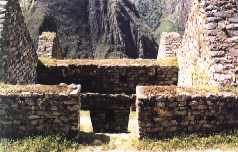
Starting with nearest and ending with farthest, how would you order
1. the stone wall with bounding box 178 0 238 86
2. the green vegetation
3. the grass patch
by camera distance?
the green vegetation
the stone wall with bounding box 178 0 238 86
the grass patch

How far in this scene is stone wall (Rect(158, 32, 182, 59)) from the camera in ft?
59.4

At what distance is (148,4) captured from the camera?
65.6 m

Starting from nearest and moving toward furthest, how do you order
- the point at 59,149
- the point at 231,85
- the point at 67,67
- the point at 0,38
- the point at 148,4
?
1. the point at 59,149
2. the point at 231,85
3. the point at 0,38
4. the point at 67,67
5. the point at 148,4

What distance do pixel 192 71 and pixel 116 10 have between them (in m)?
26.3

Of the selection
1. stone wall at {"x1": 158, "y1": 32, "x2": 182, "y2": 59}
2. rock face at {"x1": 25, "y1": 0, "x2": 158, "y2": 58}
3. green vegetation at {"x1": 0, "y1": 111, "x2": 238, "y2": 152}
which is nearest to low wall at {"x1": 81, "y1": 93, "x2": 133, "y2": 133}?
stone wall at {"x1": 158, "y1": 32, "x2": 182, "y2": 59}

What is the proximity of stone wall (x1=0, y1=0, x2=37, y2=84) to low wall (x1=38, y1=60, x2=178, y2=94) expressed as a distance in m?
0.67

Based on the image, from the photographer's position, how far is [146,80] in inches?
633

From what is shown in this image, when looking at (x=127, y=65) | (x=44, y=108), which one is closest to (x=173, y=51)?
(x=127, y=65)

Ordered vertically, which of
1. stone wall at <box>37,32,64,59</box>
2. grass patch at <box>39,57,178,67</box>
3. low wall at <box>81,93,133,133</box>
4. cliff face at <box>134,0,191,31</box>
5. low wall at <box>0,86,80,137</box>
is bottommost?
low wall at <box>81,93,133,133</box>

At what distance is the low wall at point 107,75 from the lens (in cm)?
1592

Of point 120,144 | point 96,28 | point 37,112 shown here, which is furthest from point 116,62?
point 96,28

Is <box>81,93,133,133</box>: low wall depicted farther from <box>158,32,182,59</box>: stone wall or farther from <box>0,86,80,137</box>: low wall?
<box>0,86,80,137</box>: low wall

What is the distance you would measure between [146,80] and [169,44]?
2984 millimetres

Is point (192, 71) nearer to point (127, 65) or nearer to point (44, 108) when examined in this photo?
point (127, 65)
